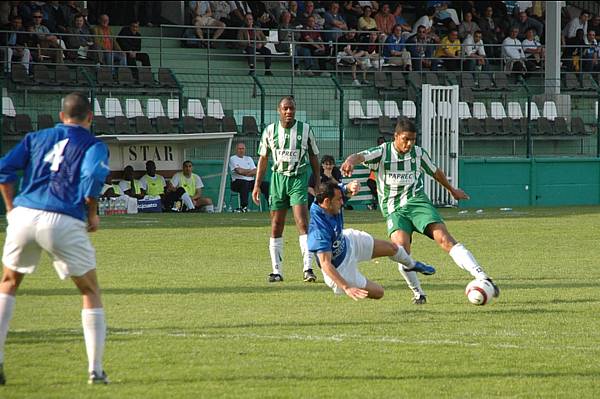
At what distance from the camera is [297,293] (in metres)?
12.2

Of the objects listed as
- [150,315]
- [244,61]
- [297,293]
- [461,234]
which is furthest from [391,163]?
[244,61]

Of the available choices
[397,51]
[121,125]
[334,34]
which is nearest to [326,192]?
[121,125]

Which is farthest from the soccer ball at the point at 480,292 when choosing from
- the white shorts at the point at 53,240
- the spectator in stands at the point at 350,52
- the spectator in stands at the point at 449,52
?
the spectator in stands at the point at 449,52

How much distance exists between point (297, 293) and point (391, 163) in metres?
1.69

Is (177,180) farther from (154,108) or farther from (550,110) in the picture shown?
(550,110)

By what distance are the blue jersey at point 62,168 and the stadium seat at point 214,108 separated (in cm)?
2052

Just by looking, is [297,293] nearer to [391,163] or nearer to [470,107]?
[391,163]

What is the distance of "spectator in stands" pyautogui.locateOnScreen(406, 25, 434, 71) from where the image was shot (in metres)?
32.2

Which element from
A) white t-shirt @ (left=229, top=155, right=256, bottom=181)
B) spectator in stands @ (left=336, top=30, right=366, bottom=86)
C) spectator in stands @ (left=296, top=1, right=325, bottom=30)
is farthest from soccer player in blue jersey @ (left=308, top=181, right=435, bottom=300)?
spectator in stands @ (left=296, top=1, right=325, bottom=30)

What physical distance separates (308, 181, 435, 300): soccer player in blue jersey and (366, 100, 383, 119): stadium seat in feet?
62.0

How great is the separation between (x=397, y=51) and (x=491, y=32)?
4330mm

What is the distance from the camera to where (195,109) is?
27.9 m

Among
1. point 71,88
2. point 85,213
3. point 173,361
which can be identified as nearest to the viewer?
point 85,213

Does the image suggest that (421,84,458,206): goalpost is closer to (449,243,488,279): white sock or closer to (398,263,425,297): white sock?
(398,263,425,297): white sock
